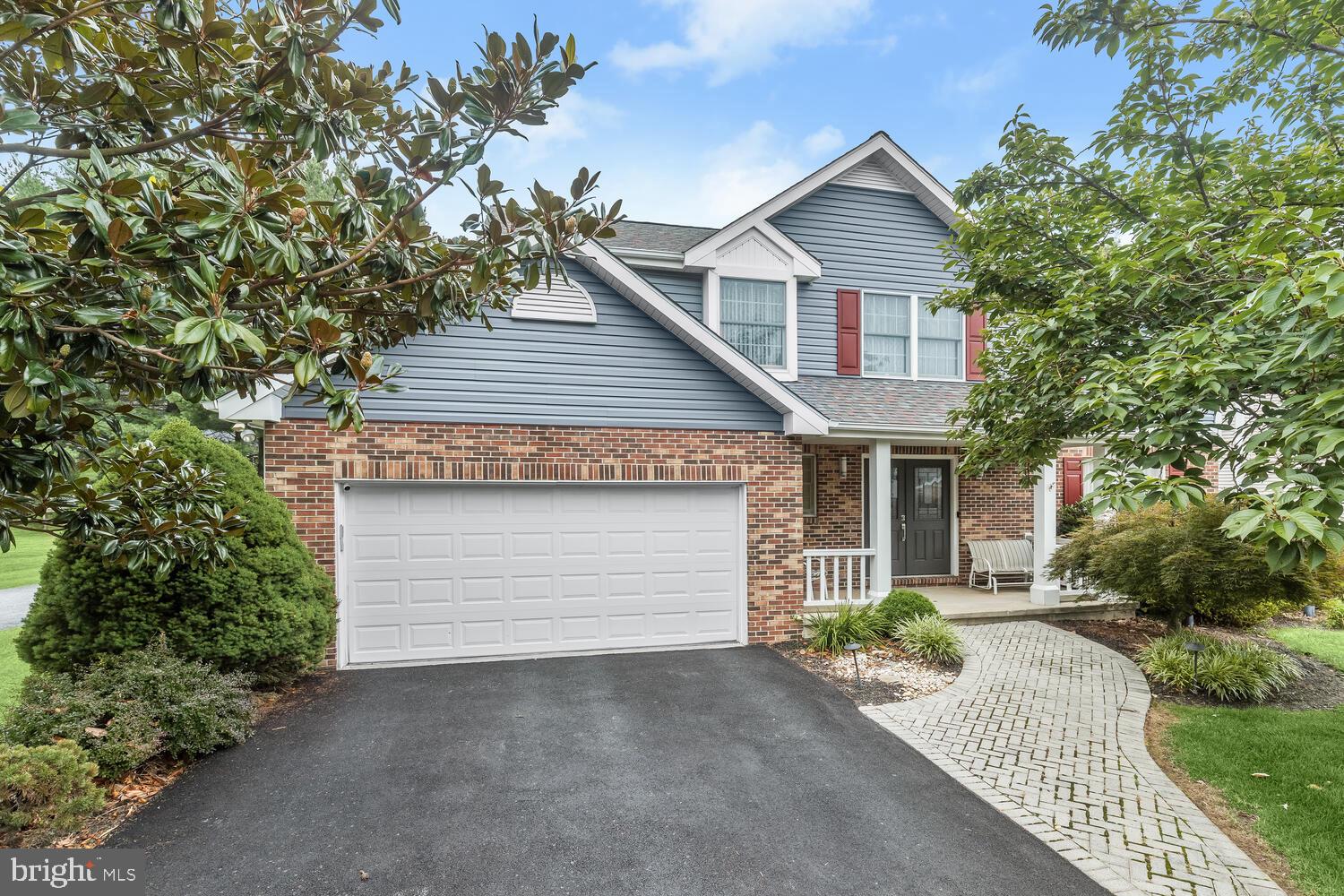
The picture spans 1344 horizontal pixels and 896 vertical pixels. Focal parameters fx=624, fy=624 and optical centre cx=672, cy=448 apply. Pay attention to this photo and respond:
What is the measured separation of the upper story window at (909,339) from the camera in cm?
1073

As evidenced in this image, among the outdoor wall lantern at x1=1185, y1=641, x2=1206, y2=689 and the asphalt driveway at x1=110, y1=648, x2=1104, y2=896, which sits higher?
the outdoor wall lantern at x1=1185, y1=641, x2=1206, y2=689

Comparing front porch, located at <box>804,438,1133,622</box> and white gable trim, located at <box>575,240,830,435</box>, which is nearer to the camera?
white gable trim, located at <box>575,240,830,435</box>

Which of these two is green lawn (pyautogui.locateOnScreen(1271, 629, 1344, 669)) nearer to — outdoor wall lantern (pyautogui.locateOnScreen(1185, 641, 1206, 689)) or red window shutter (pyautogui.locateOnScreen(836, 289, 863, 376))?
outdoor wall lantern (pyautogui.locateOnScreen(1185, 641, 1206, 689))

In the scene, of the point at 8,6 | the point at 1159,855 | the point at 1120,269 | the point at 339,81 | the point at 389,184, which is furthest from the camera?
the point at 1120,269

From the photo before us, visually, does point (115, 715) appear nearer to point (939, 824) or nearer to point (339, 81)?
point (339, 81)

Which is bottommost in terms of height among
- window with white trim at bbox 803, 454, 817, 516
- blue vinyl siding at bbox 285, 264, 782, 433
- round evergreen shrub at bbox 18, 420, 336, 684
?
round evergreen shrub at bbox 18, 420, 336, 684

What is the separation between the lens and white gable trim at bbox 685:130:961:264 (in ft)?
34.1

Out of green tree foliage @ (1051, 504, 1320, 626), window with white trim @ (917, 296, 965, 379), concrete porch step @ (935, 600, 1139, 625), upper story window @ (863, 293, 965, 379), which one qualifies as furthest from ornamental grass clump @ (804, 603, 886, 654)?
window with white trim @ (917, 296, 965, 379)

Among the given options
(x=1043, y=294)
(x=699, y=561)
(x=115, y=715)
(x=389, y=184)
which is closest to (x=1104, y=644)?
(x=1043, y=294)

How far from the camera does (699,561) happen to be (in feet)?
26.8

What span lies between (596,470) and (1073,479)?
378 inches

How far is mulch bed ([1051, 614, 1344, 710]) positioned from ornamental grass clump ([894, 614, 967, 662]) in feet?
6.57

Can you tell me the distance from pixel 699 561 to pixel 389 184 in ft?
20.4

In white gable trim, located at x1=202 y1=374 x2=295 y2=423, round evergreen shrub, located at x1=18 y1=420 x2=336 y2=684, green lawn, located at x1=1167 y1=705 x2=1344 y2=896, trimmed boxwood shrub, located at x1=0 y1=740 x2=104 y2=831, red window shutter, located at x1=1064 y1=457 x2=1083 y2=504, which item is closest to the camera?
trimmed boxwood shrub, located at x1=0 y1=740 x2=104 y2=831
